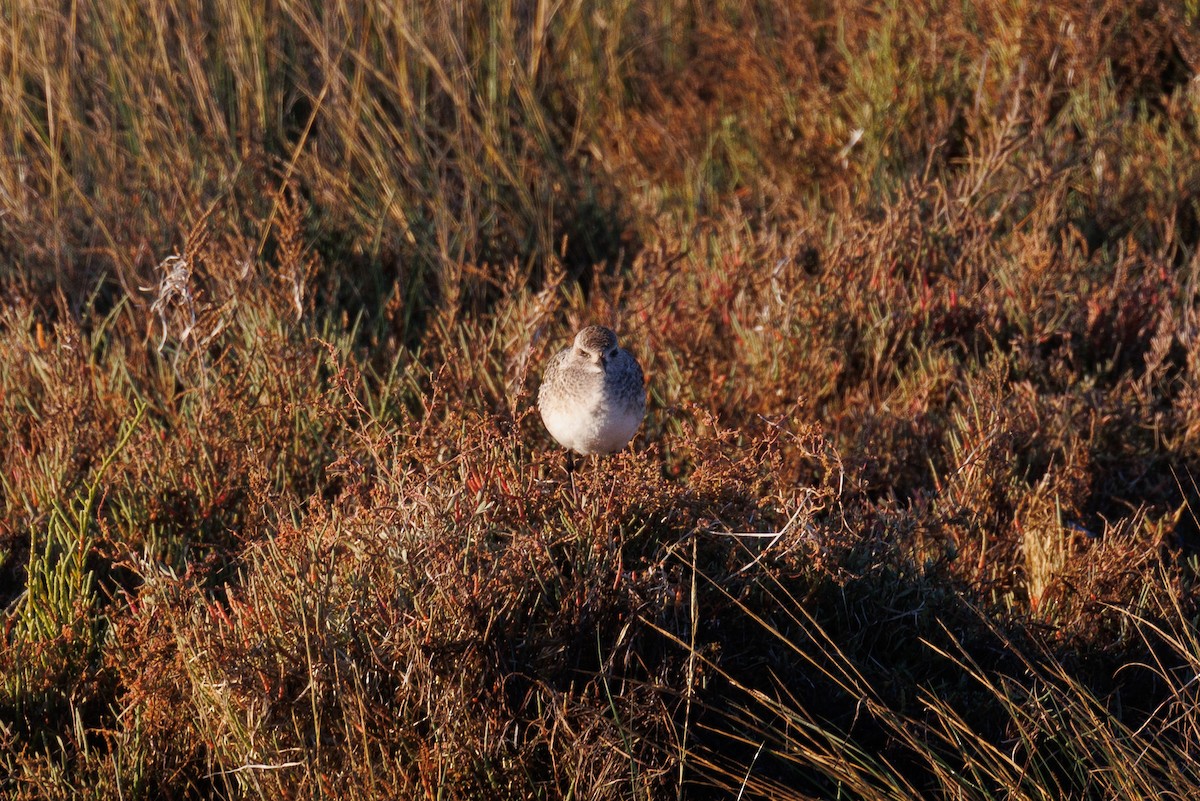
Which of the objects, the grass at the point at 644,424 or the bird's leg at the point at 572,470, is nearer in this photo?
the grass at the point at 644,424

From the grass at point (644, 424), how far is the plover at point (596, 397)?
251mm

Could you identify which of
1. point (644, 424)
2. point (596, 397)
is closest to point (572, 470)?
point (644, 424)

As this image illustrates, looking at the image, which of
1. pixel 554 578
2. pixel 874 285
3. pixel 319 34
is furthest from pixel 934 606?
pixel 319 34

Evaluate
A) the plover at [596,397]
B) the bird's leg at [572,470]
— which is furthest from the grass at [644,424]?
the plover at [596,397]

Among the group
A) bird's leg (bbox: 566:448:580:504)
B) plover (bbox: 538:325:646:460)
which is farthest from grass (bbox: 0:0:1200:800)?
plover (bbox: 538:325:646:460)

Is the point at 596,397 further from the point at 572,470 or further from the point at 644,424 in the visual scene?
the point at 644,424

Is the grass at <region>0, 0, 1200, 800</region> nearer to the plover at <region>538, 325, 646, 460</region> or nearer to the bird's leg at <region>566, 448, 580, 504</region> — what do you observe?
the bird's leg at <region>566, 448, 580, 504</region>

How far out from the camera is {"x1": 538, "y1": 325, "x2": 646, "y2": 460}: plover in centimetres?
381

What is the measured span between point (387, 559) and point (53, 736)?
1054 mm

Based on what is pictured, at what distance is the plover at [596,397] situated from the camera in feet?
12.5

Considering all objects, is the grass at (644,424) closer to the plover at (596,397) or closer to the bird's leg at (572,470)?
the bird's leg at (572,470)

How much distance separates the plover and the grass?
251mm

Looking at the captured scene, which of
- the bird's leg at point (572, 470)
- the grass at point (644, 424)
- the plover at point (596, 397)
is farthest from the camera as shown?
the plover at point (596, 397)

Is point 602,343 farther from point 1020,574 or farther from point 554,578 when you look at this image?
point 1020,574
